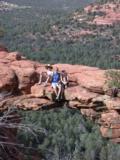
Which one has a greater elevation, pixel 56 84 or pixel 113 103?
pixel 56 84

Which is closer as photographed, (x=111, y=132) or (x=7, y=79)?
(x=111, y=132)

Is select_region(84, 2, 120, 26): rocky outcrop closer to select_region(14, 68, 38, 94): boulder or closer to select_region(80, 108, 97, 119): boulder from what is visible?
select_region(14, 68, 38, 94): boulder

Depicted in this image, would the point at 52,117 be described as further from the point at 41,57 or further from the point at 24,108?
the point at 24,108

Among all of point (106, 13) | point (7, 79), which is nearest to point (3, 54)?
point (7, 79)

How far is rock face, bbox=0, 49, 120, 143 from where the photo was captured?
1933 centimetres

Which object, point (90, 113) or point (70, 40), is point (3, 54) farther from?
point (70, 40)

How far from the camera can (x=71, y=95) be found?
64.6ft

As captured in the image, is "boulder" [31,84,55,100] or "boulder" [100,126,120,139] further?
"boulder" [31,84,55,100]

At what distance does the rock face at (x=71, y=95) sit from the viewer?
1933cm

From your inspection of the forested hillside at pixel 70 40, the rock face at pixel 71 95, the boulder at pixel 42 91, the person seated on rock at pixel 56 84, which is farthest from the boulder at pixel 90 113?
the forested hillside at pixel 70 40

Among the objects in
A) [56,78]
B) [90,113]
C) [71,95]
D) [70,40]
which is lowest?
[70,40]

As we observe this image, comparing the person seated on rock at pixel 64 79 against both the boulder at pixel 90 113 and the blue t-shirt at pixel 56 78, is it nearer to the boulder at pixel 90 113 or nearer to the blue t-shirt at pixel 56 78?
the blue t-shirt at pixel 56 78

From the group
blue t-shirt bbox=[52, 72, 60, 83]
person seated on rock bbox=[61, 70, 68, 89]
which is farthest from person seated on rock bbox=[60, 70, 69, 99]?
blue t-shirt bbox=[52, 72, 60, 83]

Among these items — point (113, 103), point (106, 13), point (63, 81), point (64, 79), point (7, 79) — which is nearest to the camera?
point (113, 103)
